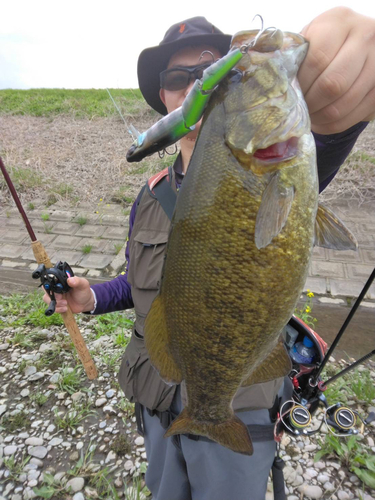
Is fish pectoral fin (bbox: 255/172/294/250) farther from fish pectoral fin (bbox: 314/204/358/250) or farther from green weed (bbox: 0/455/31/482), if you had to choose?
green weed (bbox: 0/455/31/482)

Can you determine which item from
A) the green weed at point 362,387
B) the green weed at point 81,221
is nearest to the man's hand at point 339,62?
the green weed at point 362,387

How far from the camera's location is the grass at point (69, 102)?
1316 centimetres

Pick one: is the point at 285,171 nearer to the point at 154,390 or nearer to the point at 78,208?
the point at 154,390

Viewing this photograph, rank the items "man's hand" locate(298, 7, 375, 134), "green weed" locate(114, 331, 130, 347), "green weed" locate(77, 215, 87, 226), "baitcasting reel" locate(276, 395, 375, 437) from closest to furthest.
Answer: "man's hand" locate(298, 7, 375, 134) < "baitcasting reel" locate(276, 395, 375, 437) < "green weed" locate(114, 331, 130, 347) < "green weed" locate(77, 215, 87, 226)

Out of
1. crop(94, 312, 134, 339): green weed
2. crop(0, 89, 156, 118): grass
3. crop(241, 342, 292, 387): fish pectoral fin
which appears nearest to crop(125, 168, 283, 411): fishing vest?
crop(241, 342, 292, 387): fish pectoral fin

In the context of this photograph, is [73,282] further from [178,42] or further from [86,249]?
[86,249]

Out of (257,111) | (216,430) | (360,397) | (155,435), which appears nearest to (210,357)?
(216,430)

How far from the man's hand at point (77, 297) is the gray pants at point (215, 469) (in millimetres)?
948

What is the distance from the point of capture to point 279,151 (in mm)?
1079

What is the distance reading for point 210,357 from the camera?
1.29 metres

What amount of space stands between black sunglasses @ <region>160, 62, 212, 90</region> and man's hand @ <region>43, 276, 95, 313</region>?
1.46 meters

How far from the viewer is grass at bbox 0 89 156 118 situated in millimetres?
13164

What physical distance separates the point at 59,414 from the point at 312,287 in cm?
383

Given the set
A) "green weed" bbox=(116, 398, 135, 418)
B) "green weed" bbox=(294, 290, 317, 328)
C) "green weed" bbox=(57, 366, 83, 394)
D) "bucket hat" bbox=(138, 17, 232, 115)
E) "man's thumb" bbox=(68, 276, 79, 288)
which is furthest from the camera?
A: "green weed" bbox=(294, 290, 317, 328)
